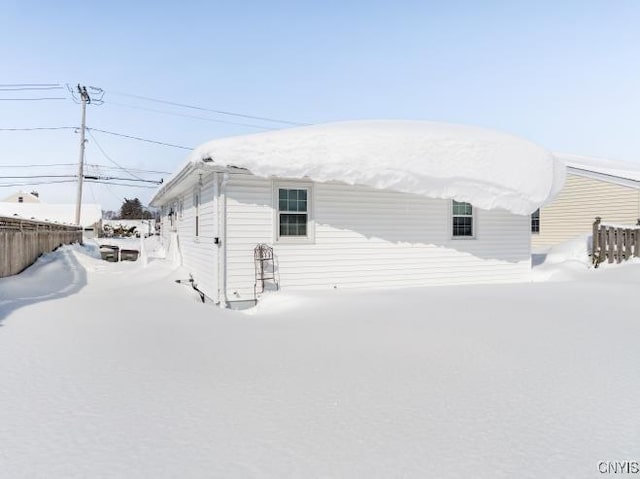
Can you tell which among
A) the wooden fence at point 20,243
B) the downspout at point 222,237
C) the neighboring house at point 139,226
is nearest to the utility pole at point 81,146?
the neighboring house at point 139,226

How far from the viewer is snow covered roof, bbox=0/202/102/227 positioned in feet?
190

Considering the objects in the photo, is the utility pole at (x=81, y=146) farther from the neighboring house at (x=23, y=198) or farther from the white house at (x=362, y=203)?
the neighboring house at (x=23, y=198)

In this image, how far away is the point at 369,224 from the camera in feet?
32.9

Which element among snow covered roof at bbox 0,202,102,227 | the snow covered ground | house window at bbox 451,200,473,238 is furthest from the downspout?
snow covered roof at bbox 0,202,102,227

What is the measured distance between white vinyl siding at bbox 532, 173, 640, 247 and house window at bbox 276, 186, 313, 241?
12.4 meters

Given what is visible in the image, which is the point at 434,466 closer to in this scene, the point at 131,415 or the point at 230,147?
the point at 131,415

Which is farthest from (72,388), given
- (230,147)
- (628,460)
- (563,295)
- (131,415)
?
(563,295)

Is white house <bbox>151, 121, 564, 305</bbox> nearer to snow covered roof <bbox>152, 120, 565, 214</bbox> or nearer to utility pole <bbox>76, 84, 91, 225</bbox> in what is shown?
snow covered roof <bbox>152, 120, 565, 214</bbox>

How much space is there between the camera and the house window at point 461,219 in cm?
1092

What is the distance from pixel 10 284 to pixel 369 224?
24.2ft

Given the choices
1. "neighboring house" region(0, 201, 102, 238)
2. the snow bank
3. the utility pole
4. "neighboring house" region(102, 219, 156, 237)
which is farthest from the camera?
"neighboring house" region(0, 201, 102, 238)

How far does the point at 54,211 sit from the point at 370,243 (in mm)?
62229

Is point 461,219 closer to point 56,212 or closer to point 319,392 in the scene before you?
point 319,392

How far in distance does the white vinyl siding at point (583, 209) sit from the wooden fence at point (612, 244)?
3.66 metres
